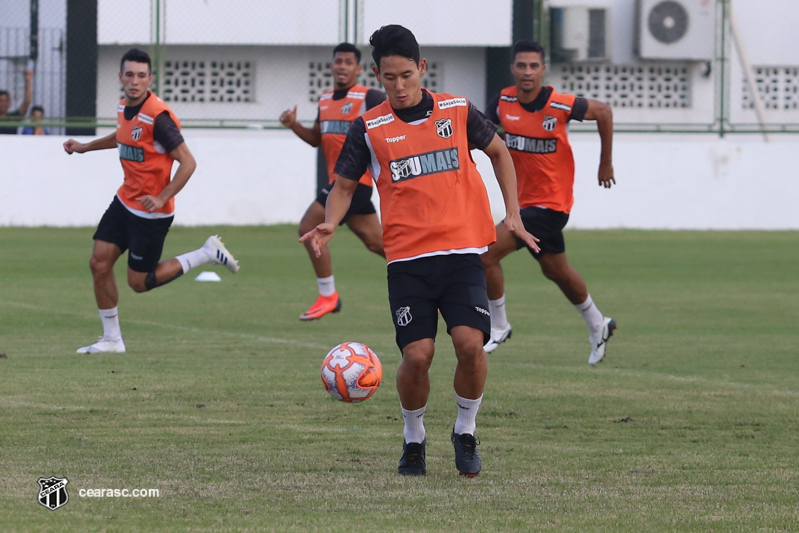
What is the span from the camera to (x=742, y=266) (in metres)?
17.5

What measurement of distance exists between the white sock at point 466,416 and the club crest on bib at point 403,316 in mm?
439

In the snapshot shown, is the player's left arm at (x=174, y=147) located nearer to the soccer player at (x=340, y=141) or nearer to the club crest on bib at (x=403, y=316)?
the soccer player at (x=340, y=141)

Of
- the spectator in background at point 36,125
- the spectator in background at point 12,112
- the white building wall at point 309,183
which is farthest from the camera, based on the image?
the spectator in background at point 36,125

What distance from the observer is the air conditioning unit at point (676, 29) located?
26.7m

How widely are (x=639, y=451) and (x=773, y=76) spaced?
23.4 metres

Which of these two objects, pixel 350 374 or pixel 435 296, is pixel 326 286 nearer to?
pixel 350 374

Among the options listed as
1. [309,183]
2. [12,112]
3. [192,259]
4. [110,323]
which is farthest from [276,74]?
[110,323]

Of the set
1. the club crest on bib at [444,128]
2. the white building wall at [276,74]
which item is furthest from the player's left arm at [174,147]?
the white building wall at [276,74]

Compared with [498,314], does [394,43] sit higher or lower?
higher

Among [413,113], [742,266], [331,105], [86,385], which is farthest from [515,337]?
[742,266]

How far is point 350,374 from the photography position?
5973 mm

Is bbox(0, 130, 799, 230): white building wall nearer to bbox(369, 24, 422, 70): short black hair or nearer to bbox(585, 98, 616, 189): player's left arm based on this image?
bbox(585, 98, 616, 189): player's left arm

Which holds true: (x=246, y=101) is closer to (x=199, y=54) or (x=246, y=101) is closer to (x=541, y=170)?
(x=199, y=54)

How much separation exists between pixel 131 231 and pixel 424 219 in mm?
4378
